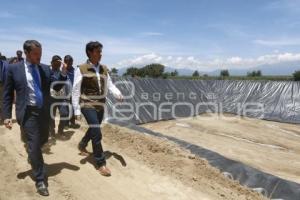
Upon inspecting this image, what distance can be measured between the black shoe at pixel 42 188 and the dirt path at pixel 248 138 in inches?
260

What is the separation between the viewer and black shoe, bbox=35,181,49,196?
4.68 m

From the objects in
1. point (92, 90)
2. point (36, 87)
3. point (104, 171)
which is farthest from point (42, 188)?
point (92, 90)

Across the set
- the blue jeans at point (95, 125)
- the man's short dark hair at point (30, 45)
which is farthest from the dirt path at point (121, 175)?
the man's short dark hair at point (30, 45)

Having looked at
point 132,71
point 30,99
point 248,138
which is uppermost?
point 132,71

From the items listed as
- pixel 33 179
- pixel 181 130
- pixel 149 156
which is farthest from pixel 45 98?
pixel 181 130

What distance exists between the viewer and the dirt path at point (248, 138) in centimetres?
1090

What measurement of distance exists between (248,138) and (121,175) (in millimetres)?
10214

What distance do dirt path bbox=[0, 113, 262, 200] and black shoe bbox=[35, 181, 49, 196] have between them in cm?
9

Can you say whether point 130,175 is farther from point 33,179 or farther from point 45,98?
point 45,98

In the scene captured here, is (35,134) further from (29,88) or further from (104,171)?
(104,171)

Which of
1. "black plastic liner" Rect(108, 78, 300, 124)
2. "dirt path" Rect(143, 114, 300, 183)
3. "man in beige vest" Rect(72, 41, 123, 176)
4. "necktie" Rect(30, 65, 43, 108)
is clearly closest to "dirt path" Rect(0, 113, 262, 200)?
"man in beige vest" Rect(72, 41, 123, 176)

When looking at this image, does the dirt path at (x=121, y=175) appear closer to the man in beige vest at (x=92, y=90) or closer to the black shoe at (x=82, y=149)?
the black shoe at (x=82, y=149)

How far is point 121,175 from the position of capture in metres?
5.67

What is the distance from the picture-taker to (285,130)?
57.3ft
